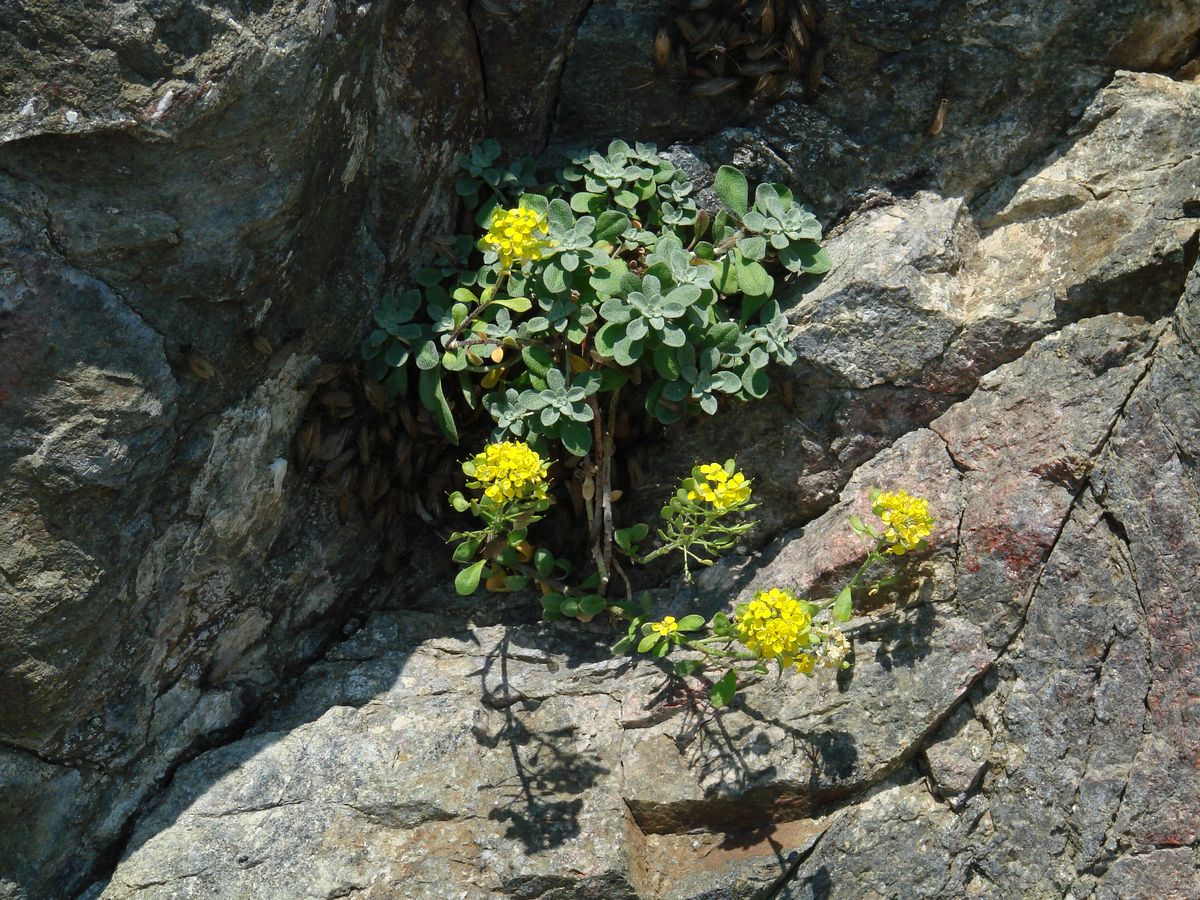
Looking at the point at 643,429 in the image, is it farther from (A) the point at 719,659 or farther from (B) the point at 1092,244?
(B) the point at 1092,244

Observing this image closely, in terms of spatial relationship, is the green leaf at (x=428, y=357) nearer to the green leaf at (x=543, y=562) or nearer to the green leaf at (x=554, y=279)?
the green leaf at (x=554, y=279)

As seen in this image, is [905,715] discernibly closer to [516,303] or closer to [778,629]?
[778,629]

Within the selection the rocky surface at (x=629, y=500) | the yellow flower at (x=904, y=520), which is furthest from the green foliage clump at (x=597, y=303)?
the yellow flower at (x=904, y=520)

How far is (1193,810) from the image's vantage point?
3.56 metres

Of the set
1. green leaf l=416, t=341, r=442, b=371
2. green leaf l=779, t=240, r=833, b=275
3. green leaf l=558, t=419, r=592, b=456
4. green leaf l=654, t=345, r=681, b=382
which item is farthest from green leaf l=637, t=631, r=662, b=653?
green leaf l=779, t=240, r=833, b=275

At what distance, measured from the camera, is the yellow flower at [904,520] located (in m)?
3.87

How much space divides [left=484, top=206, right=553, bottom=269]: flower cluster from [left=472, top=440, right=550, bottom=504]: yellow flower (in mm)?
724

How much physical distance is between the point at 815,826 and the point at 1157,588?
1.36m

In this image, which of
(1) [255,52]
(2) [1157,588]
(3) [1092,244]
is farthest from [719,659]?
(1) [255,52]

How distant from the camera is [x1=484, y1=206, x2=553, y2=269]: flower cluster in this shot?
417 centimetres

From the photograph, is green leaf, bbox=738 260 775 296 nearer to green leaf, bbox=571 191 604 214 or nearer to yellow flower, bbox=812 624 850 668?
green leaf, bbox=571 191 604 214

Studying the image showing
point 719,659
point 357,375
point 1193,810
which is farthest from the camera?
point 357,375

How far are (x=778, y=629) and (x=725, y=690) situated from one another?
0.38 meters

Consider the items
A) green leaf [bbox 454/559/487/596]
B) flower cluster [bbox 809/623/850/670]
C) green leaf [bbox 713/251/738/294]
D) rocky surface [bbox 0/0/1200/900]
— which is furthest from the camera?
green leaf [bbox 713/251/738/294]
